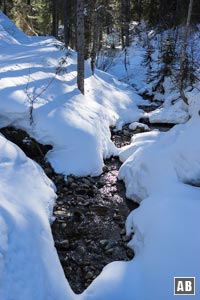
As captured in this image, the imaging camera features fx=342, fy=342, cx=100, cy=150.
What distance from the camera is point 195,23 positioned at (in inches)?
826

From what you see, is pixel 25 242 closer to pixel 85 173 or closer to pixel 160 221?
pixel 160 221

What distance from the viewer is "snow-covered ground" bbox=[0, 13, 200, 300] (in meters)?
4.61

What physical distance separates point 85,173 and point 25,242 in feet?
12.1

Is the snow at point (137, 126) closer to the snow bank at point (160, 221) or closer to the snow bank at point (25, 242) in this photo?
the snow bank at point (160, 221)

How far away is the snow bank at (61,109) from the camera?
8.63 m

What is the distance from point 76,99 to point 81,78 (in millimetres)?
1067

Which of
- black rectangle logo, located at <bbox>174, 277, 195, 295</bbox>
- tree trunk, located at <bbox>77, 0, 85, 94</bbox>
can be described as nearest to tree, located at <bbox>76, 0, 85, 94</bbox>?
tree trunk, located at <bbox>77, 0, 85, 94</bbox>

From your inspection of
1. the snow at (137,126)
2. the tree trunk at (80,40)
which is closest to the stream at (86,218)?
the snow at (137,126)

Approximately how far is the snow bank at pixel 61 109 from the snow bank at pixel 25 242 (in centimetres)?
198

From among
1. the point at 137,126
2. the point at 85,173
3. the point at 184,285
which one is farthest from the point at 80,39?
the point at 184,285

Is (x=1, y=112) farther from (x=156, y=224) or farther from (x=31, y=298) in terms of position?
(x=31, y=298)

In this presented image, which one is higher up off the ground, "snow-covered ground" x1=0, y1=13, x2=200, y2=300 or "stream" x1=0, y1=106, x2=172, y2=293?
"snow-covered ground" x1=0, y1=13, x2=200, y2=300

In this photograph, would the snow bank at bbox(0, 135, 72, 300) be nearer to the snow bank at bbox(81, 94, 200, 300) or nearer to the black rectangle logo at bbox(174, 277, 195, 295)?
the snow bank at bbox(81, 94, 200, 300)

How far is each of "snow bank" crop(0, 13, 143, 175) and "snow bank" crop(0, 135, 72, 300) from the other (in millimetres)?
1982
